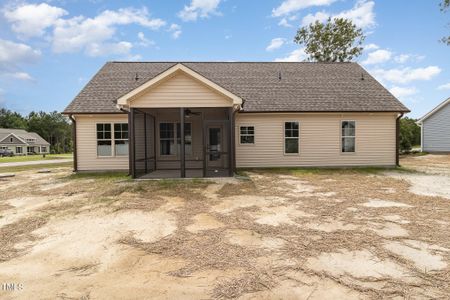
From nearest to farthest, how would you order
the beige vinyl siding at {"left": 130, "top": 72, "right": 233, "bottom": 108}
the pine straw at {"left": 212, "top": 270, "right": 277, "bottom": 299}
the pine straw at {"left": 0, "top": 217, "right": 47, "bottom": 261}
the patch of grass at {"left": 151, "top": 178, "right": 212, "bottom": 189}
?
the pine straw at {"left": 212, "top": 270, "right": 277, "bottom": 299} → the pine straw at {"left": 0, "top": 217, "right": 47, "bottom": 261} → the patch of grass at {"left": 151, "top": 178, "right": 212, "bottom": 189} → the beige vinyl siding at {"left": 130, "top": 72, "right": 233, "bottom": 108}

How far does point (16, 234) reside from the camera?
521 centimetres

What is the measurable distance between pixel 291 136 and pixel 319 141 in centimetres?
150

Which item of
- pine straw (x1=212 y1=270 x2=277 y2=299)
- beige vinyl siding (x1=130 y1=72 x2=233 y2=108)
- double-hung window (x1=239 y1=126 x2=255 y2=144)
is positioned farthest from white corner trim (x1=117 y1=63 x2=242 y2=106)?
pine straw (x1=212 y1=270 x2=277 y2=299)

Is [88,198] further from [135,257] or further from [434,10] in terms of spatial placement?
[434,10]

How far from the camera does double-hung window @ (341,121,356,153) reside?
15.2 metres

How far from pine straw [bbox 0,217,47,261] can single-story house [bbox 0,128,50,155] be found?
7748cm

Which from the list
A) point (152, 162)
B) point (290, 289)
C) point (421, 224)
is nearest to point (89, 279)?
point (290, 289)

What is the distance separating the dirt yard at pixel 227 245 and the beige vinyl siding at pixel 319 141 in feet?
20.3

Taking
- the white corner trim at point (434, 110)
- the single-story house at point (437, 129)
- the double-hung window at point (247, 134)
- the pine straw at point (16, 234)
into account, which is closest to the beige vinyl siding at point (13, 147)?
the double-hung window at point (247, 134)

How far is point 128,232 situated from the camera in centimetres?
530

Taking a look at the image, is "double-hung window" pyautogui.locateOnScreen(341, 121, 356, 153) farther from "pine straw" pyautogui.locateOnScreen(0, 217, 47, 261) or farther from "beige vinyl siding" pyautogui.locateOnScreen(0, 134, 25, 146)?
"beige vinyl siding" pyautogui.locateOnScreen(0, 134, 25, 146)

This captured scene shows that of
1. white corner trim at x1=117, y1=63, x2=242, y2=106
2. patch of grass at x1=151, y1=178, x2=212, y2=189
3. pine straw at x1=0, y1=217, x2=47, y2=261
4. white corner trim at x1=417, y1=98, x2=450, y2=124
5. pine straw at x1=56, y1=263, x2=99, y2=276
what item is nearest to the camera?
pine straw at x1=56, y1=263, x2=99, y2=276

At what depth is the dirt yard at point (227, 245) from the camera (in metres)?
3.32

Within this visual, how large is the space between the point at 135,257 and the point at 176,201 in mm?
3536
